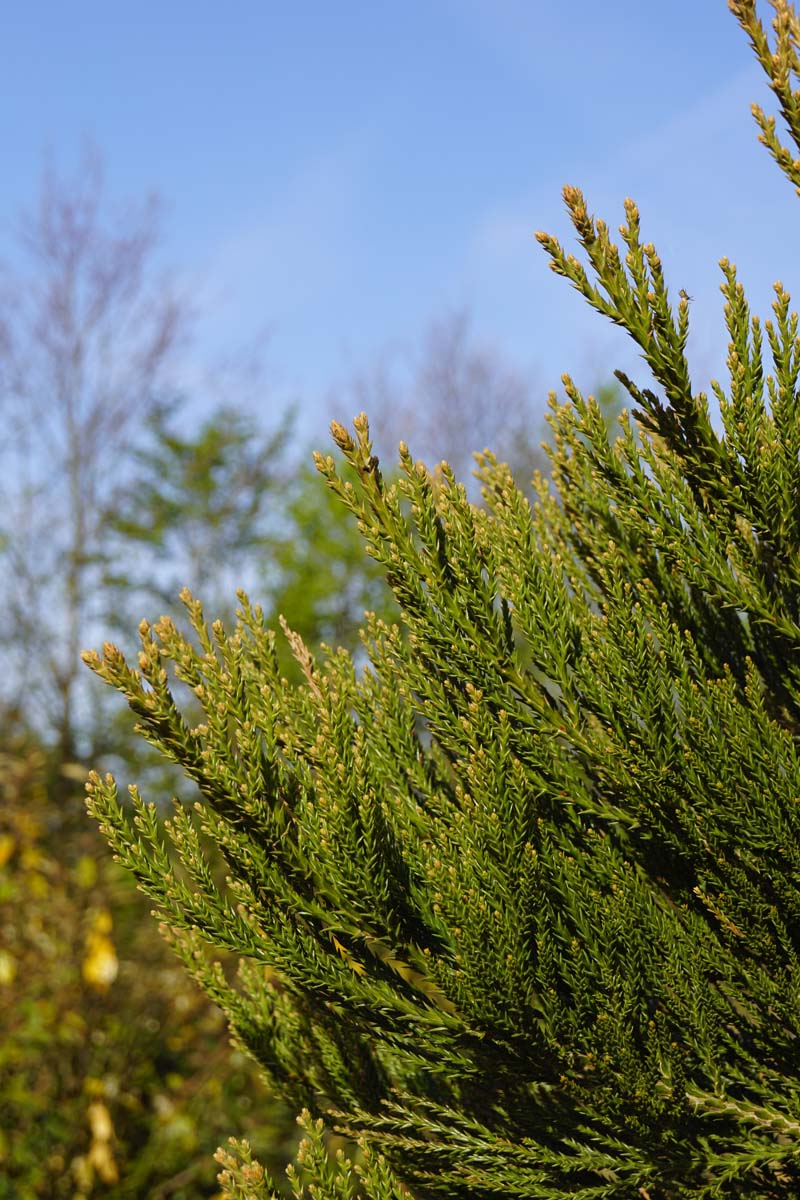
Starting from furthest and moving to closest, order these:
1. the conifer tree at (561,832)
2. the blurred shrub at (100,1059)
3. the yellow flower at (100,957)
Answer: the yellow flower at (100,957) < the blurred shrub at (100,1059) < the conifer tree at (561,832)

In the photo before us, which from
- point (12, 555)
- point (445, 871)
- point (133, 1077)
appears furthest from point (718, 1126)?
point (12, 555)

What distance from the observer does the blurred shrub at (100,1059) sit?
21.5ft

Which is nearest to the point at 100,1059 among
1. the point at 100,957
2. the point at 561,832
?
the point at 100,957

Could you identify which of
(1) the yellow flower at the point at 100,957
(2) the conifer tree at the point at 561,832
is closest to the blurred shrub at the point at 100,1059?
(1) the yellow flower at the point at 100,957

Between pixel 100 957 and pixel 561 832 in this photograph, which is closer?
pixel 561 832

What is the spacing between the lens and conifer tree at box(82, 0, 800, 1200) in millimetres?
2412

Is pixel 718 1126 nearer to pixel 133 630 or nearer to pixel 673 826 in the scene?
pixel 673 826

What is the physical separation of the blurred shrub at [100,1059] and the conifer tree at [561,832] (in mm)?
4531

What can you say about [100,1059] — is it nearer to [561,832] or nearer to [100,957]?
[100,957]

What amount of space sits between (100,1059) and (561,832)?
545cm

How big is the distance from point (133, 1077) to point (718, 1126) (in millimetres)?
5372

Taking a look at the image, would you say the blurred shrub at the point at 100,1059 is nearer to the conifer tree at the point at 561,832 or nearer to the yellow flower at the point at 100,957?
the yellow flower at the point at 100,957

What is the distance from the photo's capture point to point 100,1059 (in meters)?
6.95

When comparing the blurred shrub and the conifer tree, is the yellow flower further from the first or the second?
the conifer tree
